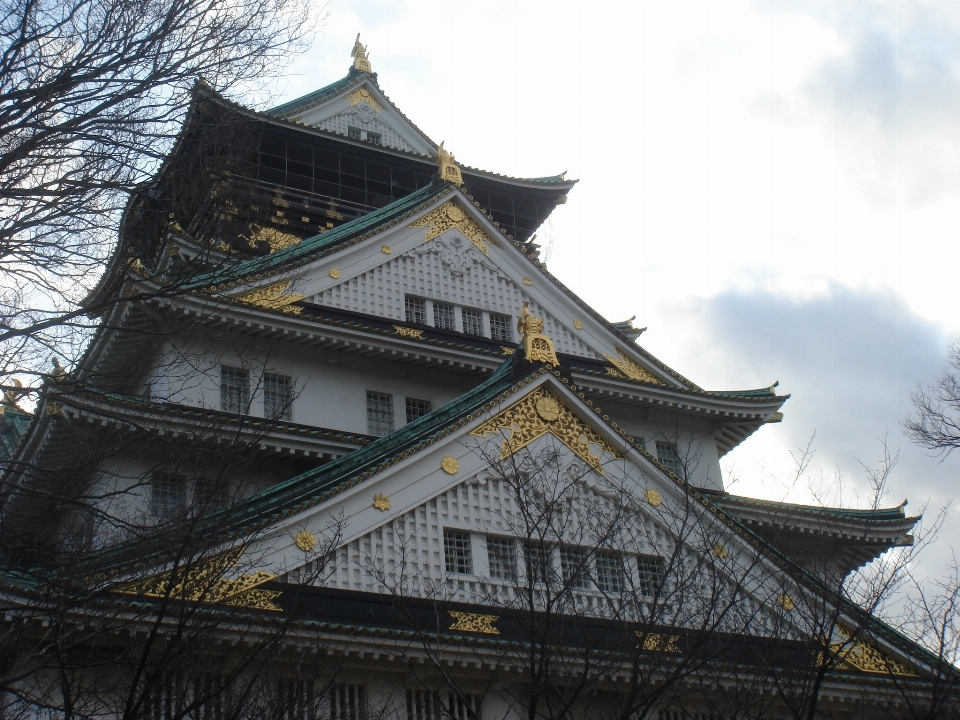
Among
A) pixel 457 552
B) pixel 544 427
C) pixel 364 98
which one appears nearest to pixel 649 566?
pixel 544 427

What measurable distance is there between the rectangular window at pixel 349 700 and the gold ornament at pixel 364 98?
24223 mm

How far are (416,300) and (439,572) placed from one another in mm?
9193

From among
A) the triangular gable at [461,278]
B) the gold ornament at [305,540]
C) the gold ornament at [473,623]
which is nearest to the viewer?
the gold ornament at [305,540]

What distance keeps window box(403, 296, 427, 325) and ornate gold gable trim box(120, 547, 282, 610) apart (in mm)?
9979

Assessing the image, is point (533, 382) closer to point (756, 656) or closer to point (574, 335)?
point (756, 656)

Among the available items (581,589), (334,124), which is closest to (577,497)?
(581,589)

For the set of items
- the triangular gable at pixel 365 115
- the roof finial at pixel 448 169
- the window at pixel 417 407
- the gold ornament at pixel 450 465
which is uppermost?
the triangular gable at pixel 365 115

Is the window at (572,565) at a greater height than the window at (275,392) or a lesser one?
lesser

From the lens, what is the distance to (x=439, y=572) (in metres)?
14.4

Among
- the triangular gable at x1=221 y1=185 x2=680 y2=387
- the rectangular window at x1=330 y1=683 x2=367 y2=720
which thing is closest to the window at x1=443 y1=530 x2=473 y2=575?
the rectangular window at x1=330 y1=683 x2=367 y2=720

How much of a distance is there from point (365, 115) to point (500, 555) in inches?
853

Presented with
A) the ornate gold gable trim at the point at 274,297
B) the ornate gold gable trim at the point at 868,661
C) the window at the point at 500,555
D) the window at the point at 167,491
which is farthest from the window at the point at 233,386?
the ornate gold gable trim at the point at 868,661

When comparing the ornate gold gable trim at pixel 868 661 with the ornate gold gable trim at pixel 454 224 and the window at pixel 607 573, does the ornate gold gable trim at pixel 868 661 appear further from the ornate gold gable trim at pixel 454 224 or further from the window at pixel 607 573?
the ornate gold gable trim at pixel 454 224

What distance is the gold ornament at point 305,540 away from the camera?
13.4 m
